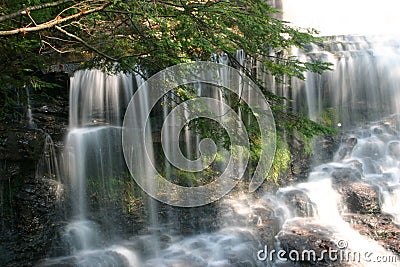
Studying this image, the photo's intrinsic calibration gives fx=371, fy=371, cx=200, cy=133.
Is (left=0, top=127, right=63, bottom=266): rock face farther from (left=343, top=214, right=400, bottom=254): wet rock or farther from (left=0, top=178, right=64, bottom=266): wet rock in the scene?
(left=343, top=214, right=400, bottom=254): wet rock

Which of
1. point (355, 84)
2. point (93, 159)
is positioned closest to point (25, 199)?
point (93, 159)

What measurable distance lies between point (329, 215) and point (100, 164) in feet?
19.1

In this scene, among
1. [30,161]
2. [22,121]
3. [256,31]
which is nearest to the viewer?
[256,31]

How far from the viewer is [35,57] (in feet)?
18.2

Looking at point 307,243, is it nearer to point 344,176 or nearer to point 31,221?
point 344,176

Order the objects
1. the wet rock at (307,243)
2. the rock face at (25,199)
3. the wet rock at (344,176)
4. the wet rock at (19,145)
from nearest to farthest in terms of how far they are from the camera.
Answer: the wet rock at (307,243) < the rock face at (25,199) < the wet rock at (19,145) < the wet rock at (344,176)

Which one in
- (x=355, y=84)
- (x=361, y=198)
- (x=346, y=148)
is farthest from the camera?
(x=355, y=84)

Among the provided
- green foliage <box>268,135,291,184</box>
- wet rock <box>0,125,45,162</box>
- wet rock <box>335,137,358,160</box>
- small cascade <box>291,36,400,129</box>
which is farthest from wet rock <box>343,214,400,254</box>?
wet rock <box>0,125,45,162</box>

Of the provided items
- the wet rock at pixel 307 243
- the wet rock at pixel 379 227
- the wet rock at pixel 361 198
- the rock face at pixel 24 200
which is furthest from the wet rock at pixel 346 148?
the rock face at pixel 24 200

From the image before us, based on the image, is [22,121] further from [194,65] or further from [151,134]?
[194,65]

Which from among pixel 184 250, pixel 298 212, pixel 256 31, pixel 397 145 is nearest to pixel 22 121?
pixel 184 250

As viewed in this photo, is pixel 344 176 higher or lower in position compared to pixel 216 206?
higher

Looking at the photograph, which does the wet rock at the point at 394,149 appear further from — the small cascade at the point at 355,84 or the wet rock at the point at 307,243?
the wet rock at the point at 307,243

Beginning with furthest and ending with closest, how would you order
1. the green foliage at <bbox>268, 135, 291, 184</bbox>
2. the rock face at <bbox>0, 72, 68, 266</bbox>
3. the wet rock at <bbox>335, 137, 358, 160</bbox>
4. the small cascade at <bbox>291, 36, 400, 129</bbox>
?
the small cascade at <bbox>291, 36, 400, 129</bbox>, the wet rock at <bbox>335, 137, 358, 160</bbox>, the green foliage at <bbox>268, 135, 291, 184</bbox>, the rock face at <bbox>0, 72, 68, 266</bbox>
